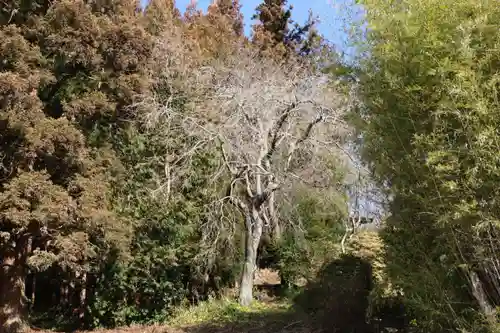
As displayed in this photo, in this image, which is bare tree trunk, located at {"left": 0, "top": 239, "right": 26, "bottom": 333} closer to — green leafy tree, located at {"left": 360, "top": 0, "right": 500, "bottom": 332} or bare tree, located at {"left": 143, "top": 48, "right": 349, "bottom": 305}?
bare tree, located at {"left": 143, "top": 48, "right": 349, "bottom": 305}

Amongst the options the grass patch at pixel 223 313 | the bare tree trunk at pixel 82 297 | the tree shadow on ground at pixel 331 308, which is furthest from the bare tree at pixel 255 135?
the bare tree trunk at pixel 82 297

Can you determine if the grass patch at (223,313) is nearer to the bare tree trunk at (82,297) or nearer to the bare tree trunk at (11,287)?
the bare tree trunk at (82,297)

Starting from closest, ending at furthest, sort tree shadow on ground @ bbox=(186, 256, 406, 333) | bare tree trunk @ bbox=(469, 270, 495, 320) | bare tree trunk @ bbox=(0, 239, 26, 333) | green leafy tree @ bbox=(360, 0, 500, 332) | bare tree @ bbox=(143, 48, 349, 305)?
green leafy tree @ bbox=(360, 0, 500, 332) < bare tree trunk @ bbox=(469, 270, 495, 320) < tree shadow on ground @ bbox=(186, 256, 406, 333) < bare tree trunk @ bbox=(0, 239, 26, 333) < bare tree @ bbox=(143, 48, 349, 305)

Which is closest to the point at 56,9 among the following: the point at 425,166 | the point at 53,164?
the point at 53,164

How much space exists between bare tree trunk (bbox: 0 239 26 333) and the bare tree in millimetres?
3273

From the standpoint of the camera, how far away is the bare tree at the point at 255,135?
1147 cm

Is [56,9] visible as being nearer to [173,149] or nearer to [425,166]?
[173,149]

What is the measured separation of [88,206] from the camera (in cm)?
870

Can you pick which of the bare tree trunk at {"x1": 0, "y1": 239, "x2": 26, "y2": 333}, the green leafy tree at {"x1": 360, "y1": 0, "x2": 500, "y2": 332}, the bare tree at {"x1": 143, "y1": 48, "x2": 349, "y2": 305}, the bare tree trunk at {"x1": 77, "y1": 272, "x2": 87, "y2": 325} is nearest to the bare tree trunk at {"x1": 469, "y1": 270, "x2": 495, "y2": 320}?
the green leafy tree at {"x1": 360, "y1": 0, "x2": 500, "y2": 332}

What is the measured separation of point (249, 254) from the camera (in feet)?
38.5

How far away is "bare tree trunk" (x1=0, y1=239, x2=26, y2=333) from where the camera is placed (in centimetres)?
1005

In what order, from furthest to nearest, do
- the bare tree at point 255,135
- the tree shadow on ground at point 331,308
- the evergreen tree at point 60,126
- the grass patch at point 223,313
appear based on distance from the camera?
the bare tree at point 255,135 → the grass patch at point 223,313 → the evergreen tree at point 60,126 → the tree shadow on ground at point 331,308

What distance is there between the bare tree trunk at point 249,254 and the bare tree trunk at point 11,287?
4.66 m

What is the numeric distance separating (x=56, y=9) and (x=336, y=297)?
21.9 feet
